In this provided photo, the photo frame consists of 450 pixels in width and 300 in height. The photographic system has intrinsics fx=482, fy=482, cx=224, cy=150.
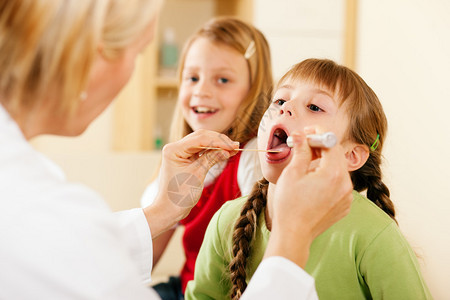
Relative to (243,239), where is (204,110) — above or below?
above

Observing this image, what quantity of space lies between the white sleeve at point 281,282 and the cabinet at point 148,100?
4.91 feet

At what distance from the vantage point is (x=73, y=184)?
51cm

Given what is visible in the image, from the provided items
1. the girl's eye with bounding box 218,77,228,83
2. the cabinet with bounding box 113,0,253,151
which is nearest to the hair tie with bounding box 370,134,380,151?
the girl's eye with bounding box 218,77,228,83

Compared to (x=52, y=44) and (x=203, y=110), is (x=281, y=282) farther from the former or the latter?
(x=203, y=110)

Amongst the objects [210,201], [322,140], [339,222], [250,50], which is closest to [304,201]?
[322,140]

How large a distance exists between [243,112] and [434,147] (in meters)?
0.43

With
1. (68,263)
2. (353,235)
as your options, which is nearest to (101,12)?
(68,263)

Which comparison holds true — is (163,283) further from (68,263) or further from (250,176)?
(68,263)

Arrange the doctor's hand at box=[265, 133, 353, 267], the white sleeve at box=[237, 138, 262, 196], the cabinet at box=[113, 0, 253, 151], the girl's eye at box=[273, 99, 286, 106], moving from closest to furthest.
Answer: the doctor's hand at box=[265, 133, 353, 267], the girl's eye at box=[273, 99, 286, 106], the white sleeve at box=[237, 138, 262, 196], the cabinet at box=[113, 0, 253, 151]

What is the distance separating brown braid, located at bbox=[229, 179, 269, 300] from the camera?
31.2 inches

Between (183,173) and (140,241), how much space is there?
0.14 m

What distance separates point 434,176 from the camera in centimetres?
75

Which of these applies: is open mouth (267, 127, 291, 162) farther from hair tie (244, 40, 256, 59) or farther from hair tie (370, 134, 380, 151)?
hair tie (244, 40, 256, 59)

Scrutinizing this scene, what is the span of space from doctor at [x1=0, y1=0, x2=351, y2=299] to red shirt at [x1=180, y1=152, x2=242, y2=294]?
1.45ft
